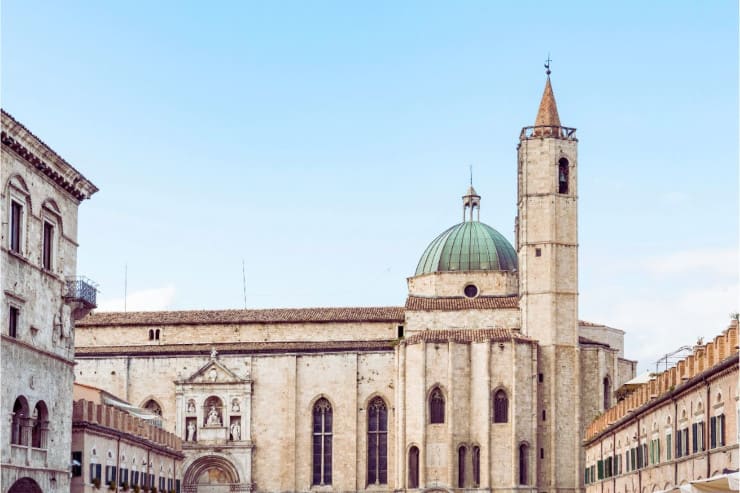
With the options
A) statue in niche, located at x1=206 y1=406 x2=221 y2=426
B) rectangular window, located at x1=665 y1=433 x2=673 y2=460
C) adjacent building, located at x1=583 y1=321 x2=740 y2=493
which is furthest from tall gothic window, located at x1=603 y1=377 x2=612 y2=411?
rectangular window, located at x1=665 y1=433 x2=673 y2=460

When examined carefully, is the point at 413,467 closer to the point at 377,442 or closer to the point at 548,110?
the point at 377,442

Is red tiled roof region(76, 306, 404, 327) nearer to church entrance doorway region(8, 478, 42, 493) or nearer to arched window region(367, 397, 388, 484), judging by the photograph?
arched window region(367, 397, 388, 484)

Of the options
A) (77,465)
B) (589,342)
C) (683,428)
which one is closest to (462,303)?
(589,342)

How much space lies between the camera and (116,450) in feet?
158

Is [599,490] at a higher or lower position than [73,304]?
lower

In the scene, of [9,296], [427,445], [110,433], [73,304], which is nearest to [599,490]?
[427,445]

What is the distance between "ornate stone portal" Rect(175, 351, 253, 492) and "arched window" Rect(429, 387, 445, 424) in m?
10.4

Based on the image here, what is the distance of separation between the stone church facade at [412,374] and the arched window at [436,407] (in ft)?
0.25

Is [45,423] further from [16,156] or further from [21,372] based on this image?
[16,156]

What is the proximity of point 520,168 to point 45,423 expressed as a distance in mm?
45303

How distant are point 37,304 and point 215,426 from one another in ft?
138

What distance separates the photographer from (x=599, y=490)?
59656 mm

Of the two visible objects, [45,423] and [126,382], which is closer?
[45,423]

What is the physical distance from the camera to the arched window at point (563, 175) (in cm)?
7850
